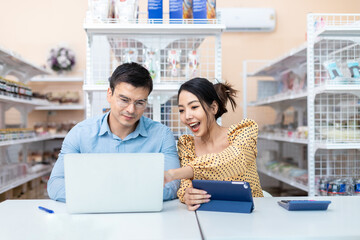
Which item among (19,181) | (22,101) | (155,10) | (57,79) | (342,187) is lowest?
(19,181)

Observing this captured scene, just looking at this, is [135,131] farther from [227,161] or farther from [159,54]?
[159,54]

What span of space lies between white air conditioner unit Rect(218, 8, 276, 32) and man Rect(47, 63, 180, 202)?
4037mm

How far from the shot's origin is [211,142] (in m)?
1.93

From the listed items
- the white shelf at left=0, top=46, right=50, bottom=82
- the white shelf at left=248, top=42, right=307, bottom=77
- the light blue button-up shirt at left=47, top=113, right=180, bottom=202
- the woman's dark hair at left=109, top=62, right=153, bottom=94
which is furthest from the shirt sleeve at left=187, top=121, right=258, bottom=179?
the white shelf at left=0, top=46, right=50, bottom=82

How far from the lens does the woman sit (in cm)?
156

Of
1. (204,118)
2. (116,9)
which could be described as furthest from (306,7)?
(204,118)

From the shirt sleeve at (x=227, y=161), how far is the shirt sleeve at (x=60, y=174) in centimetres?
55

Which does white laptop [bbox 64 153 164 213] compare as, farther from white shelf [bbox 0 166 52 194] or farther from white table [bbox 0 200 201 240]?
white shelf [bbox 0 166 52 194]

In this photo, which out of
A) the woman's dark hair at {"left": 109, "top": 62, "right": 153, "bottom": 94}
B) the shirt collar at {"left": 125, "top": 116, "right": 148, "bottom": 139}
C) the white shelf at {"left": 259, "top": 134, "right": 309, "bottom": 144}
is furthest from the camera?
the white shelf at {"left": 259, "top": 134, "right": 309, "bottom": 144}

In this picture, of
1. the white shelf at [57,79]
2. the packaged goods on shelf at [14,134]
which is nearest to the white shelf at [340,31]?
the packaged goods on shelf at [14,134]

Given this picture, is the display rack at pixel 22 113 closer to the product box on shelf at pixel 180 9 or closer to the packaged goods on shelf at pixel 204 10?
the product box on shelf at pixel 180 9

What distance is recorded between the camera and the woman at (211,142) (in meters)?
1.56

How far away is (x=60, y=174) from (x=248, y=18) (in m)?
4.58

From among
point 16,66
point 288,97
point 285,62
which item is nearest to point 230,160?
point 288,97
